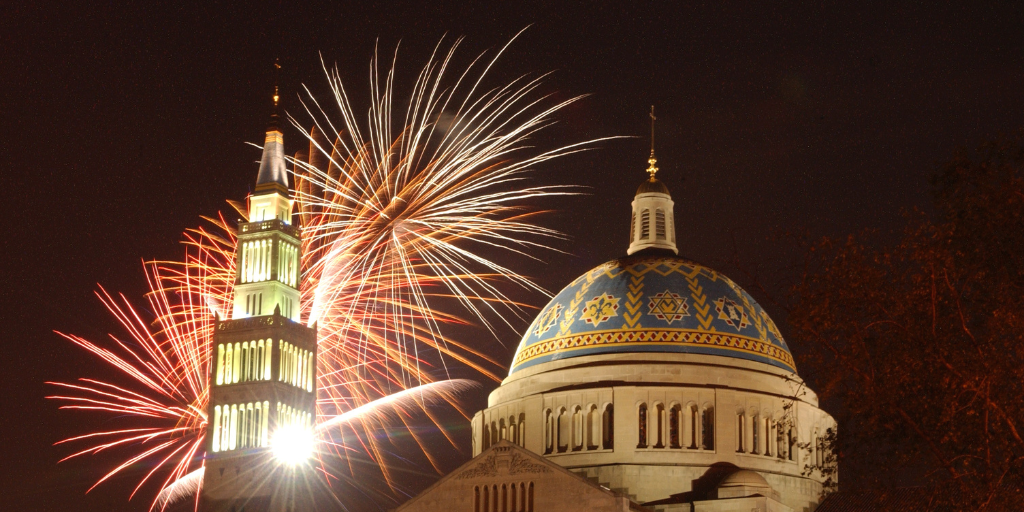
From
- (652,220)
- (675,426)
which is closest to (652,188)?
(652,220)

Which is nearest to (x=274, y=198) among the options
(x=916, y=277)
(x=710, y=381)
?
(x=710, y=381)

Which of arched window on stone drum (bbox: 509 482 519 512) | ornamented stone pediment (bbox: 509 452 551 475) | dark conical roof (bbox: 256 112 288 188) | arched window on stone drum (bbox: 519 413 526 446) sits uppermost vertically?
dark conical roof (bbox: 256 112 288 188)

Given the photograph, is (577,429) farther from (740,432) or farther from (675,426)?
(740,432)

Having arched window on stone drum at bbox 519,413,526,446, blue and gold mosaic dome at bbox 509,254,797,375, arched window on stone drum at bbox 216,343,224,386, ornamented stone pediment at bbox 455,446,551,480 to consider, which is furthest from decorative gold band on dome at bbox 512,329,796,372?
arched window on stone drum at bbox 216,343,224,386

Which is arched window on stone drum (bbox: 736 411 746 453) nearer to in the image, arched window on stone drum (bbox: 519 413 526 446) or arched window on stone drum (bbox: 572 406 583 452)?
arched window on stone drum (bbox: 572 406 583 452)

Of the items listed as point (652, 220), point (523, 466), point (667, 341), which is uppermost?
point (652, 220)
